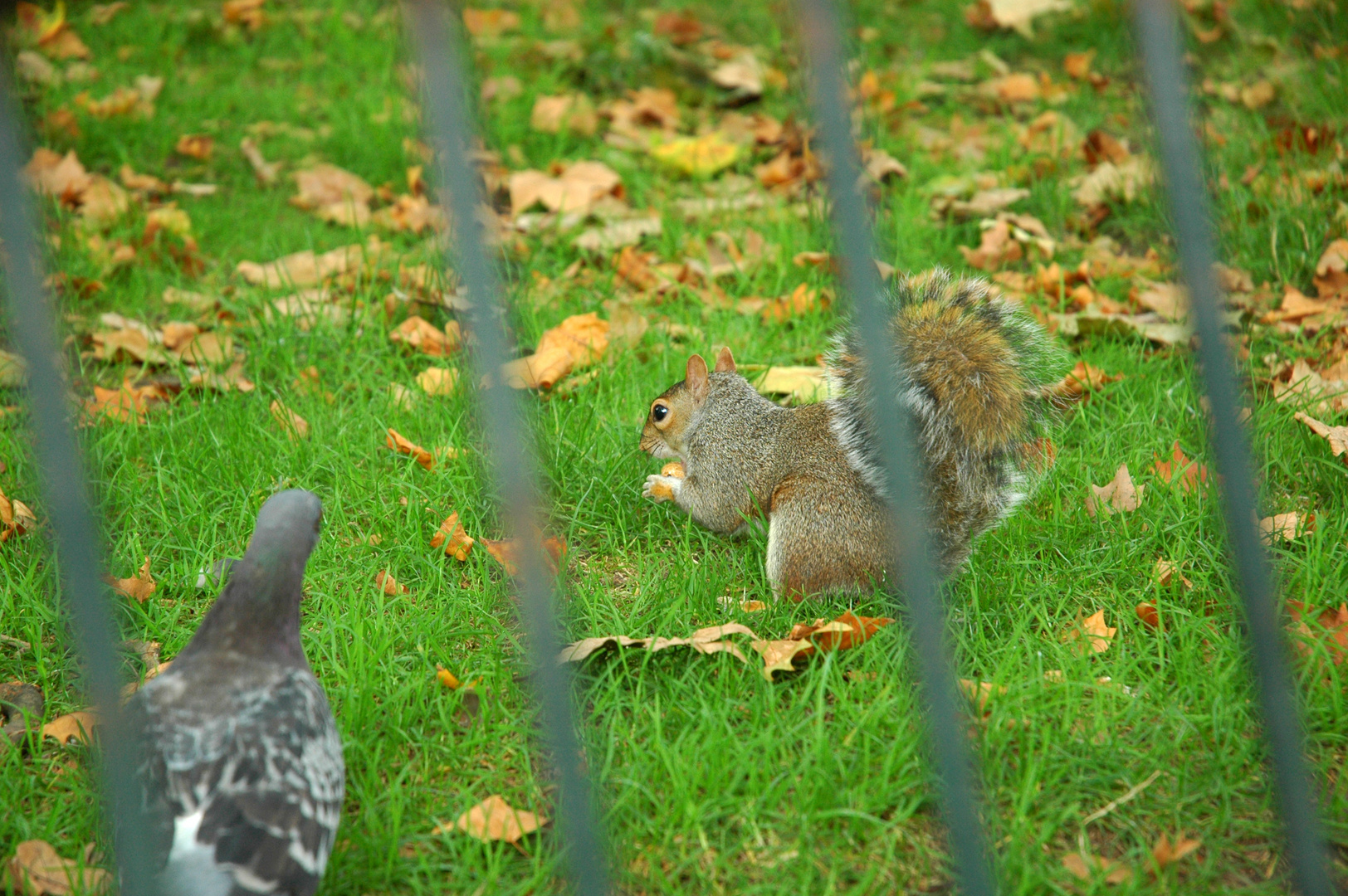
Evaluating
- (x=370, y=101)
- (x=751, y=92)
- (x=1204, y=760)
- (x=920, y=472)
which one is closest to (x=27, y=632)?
(x=920, y=472)

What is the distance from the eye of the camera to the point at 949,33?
521 cm

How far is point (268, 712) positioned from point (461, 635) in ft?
2.05

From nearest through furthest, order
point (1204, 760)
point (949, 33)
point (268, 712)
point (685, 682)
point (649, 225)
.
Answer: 1. point (268, 712)
2. point (1204, 760)
3. point (685, 682)
4. point (649, 225)
5. point (949, 33)

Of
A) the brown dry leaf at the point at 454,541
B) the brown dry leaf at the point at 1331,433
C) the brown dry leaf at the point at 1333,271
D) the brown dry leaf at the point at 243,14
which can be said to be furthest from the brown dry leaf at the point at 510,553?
the brown dry leaf at the point at 243,14

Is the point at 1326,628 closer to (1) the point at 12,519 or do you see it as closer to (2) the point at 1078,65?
(1) the point at 12,519

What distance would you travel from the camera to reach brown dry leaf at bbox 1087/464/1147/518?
2.42 meters

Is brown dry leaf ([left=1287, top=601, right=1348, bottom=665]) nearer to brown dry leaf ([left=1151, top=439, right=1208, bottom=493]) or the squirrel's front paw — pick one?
brown dry leaf ([left=1151, top=439, right=1208, bottom=493])

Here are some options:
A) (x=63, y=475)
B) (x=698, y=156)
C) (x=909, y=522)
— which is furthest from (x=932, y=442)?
(x=698, y=156)

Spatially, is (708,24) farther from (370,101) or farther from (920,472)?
(920,472)

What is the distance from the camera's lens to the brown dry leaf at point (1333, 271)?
3.16 m

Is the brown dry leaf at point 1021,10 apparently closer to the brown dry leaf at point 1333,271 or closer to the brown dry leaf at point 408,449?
the brown dry leaf at point 1333,271

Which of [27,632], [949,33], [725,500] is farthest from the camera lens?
[949,33]

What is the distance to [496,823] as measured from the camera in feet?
5.36

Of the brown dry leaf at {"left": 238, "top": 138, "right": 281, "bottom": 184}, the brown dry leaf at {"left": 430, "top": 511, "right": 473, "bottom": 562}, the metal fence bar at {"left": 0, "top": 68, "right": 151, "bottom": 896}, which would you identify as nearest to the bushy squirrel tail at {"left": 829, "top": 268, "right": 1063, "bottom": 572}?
the brown dry leaf at {"left": 430, "top": 511, "right": 473, "bottom": 562}
